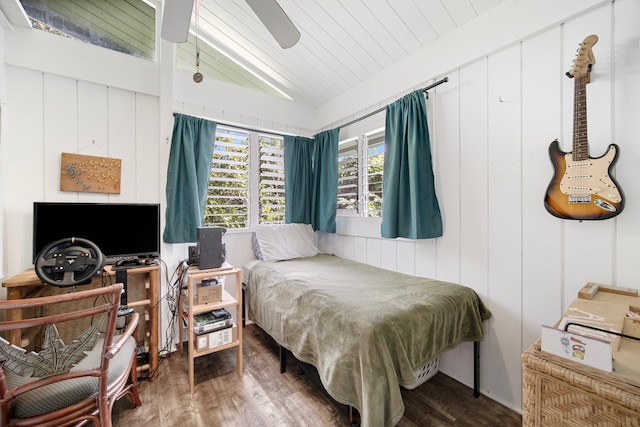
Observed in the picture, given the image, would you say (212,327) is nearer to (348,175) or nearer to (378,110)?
(348,175)

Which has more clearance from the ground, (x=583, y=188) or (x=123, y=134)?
(x=123, y=134)

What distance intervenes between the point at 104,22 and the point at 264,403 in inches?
133

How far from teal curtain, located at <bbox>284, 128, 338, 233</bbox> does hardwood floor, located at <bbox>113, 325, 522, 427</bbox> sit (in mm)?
1612

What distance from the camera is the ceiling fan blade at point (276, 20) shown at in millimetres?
1343

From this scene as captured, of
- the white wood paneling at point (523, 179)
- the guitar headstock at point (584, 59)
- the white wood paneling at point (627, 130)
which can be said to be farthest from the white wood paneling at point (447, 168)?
the white wood paneling at point (627, 130)

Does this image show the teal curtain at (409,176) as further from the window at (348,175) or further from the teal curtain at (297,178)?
the teal curtain at (297,178)

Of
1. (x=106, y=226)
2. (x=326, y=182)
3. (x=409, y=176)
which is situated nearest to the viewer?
(x=106, y=226)

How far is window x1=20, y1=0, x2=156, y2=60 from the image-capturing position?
6.77 feet

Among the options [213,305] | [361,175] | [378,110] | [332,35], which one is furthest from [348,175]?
[213,305]

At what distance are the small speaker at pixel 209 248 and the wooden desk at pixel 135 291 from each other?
0.33m

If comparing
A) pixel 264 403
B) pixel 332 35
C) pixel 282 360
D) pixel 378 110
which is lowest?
pixel 264 403

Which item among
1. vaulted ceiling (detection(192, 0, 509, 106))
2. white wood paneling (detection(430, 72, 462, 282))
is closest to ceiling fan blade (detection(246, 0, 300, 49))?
vaulted ceiling (detection(192, 0, 509, 106))

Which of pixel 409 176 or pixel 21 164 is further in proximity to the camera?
pixel 409 176

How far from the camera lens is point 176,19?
138 centimetres
